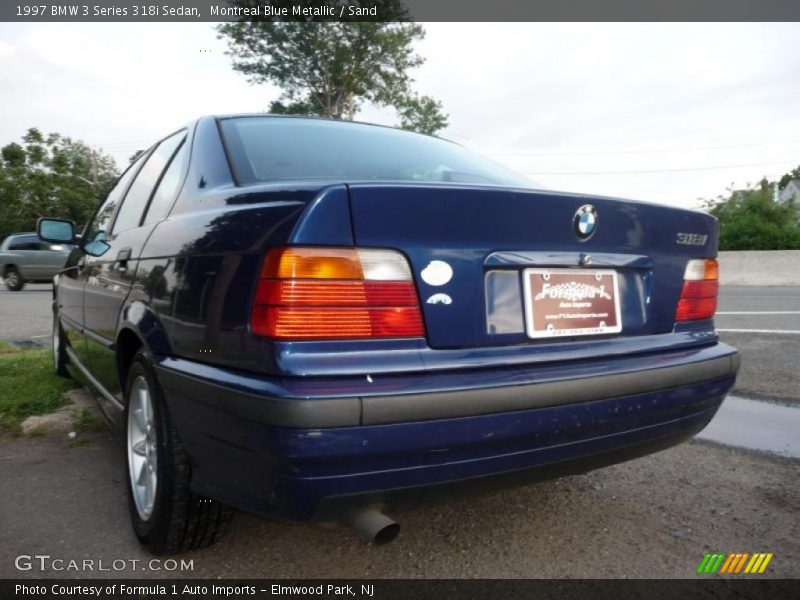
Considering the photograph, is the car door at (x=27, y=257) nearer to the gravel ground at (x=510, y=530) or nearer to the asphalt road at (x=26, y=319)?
the asphalt road at (x=26, y=319)

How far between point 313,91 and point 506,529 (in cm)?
3018

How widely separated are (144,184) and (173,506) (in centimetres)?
161

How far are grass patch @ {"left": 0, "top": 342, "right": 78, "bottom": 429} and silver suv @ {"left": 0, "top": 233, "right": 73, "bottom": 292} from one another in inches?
507

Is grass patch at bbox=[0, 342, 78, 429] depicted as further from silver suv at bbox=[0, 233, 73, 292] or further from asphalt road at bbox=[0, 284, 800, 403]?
silver suv at bbox=[0, 233, 73, 292]

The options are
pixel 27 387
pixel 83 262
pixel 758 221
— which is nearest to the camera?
pixel 83 262

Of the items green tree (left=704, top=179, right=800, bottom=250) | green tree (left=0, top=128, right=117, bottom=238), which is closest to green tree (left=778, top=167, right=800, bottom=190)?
green tree (left=704, top=179, right=800, bottom=250)

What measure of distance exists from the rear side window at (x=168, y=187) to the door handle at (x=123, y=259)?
0.14m

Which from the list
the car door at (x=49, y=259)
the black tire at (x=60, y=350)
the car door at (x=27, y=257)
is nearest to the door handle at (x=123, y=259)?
the black tire at (x=60, y=350)

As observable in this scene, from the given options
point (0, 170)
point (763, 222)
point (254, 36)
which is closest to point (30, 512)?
point (763, 222)

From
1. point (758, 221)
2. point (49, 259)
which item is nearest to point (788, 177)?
point (758, 221)

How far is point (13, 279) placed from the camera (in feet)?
55.1

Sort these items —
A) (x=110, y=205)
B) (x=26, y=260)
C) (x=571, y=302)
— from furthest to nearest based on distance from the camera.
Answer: (x=26, y=260), (x=110, y=205), (x=571, y=302)

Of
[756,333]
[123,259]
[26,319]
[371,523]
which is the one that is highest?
[123,259]

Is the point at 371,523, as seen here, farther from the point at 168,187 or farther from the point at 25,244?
the point at 25,244
